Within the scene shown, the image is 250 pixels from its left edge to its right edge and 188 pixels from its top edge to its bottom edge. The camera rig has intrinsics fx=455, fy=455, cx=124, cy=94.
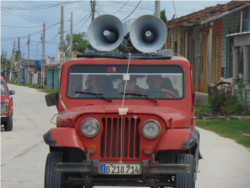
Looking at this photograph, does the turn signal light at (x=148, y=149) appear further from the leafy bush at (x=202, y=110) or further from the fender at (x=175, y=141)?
the leafy bush at (x=202, y=110)

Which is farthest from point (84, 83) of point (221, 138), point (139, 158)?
point (221, 138)

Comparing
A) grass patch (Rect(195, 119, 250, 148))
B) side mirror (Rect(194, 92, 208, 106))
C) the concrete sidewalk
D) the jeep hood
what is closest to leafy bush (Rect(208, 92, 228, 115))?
grass patch (Rect(195, 119, 250, 148))

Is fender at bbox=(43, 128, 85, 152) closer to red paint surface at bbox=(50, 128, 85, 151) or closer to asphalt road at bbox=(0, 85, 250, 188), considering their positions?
red paint surface at bbox=(50, 128, 85, 151)

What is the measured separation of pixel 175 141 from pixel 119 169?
0.67 meters

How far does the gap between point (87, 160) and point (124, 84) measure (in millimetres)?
1441

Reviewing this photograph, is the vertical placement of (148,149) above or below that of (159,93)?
below

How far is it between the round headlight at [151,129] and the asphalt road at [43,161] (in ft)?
7.55

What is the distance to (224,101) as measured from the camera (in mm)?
17766

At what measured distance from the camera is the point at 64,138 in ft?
16.2

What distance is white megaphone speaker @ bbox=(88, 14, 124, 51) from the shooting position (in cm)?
686

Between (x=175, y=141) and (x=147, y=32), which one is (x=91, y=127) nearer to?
(x=175, y=141)

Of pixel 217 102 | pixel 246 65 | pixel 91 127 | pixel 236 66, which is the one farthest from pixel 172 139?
pixel 236 66

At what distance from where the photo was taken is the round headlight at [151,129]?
197 inches

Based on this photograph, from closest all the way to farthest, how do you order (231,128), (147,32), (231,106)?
1. (147,32)
2. (231,128)
3. (231,106)
